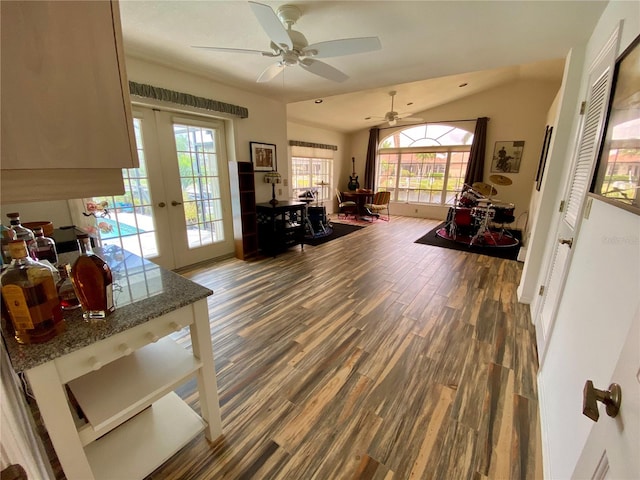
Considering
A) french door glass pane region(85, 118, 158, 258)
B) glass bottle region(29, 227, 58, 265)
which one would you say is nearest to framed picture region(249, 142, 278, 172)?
french door glass pane region(85, 118, 158, 258)

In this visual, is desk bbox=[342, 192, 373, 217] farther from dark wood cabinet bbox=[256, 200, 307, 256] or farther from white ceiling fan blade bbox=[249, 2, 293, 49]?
white ceiling fan blade bbox=[249, 2, 293, 49]

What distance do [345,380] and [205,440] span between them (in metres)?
0.86

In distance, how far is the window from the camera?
664 cm

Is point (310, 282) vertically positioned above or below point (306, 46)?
below

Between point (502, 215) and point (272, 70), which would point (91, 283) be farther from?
→ point (502, 215)

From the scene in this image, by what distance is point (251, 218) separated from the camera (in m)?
3.99

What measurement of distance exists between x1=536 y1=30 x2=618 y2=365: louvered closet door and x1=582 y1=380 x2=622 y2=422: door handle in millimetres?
1343

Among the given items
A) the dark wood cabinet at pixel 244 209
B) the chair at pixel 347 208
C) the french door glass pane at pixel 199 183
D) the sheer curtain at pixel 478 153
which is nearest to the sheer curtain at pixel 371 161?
the chair at pixel 347 208

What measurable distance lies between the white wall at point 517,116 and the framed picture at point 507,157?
8 cm

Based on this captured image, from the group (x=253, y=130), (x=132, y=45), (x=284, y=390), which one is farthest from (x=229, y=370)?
(x=253, y=130)

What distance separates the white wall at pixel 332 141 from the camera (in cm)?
646

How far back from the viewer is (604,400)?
551mm

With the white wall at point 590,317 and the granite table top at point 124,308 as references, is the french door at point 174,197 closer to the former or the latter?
the granite table top at point 124,308

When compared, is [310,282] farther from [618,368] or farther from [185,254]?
[618,368]
